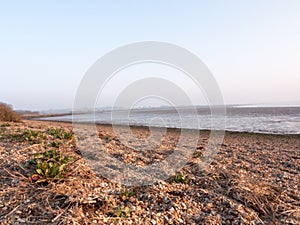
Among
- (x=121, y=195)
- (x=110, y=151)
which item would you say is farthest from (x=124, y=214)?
(x=110, y=151)

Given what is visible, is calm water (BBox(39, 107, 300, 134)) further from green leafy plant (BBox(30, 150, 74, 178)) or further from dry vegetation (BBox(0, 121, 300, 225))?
green leafy plant (BBox(30, 150, 74, 178))

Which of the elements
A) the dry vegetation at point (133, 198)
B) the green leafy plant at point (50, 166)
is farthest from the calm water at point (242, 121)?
the green leafy plant at point (50, 166)

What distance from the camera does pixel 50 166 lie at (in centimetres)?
423

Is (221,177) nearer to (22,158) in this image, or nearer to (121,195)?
(121,195)

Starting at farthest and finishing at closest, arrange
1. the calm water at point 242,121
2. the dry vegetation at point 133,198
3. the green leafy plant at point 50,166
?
the calm water at point 242,121
the green leafy plant at point 50,166
the dry vegetation at point 133,198

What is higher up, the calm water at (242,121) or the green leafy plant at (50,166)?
the green leafy plant at (50,166)

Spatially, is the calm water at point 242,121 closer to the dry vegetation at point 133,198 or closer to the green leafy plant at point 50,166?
the dry vegetation at point 133,198

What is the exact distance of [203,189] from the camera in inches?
189

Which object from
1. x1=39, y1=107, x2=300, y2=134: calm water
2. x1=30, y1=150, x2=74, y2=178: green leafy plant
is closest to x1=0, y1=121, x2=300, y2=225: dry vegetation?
x1=30, y1=150, x2=74, y2=178: green leafy plant

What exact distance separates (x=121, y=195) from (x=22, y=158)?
2647 millimetres

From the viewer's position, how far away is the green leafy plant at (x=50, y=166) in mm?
4098

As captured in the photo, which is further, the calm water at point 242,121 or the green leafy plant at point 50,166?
the calm water at point 242,121

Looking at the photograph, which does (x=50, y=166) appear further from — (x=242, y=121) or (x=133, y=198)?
(x=242, y=121)

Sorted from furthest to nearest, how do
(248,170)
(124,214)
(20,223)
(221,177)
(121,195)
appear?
(248,170)
(221,177)
(121,195)
(124,214)
(20,223)
